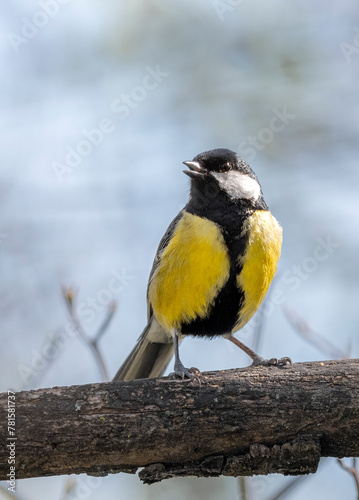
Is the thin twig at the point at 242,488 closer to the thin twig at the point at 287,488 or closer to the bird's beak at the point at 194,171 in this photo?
the thin twig at the point at 287,488

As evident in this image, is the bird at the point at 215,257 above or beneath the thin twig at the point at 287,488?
above

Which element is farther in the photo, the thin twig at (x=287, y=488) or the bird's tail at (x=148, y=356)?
the bird's tail at (x=148, y=356)

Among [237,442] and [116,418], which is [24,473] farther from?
[237,442]

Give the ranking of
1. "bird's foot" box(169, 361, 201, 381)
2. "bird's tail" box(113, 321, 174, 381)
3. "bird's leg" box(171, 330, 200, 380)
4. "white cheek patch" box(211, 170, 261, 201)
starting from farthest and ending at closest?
"bird's tail" box(113, 321, 174, 381), "white cheek patch" box(211, 170, 261, 201), "bird's leg" box(171, 330, 200, 380), "bird's foot" box(169, 361, 201, 381)

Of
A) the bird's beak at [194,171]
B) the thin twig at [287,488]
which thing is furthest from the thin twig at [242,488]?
the bird's beak at [194,171]

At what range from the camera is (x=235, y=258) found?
4.17m

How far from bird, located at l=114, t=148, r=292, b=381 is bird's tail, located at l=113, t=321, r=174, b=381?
0.16 ft

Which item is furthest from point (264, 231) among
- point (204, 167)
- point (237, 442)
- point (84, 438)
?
point (84, 438)

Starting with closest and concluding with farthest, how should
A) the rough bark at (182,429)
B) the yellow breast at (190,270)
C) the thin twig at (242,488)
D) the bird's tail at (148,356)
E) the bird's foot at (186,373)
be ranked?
1. the rough bark at (182,429)
2. the thin twig at (242,488)
3. the bird's foot at (186,373)
4. the yellow breast at (190,270)
5. the bird's tail at (148,356)

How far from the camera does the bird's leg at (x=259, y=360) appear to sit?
12.6 feet

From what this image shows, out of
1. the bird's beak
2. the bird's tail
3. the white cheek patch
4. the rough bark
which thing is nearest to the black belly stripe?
the white cheek patch

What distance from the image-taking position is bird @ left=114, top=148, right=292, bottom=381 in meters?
4.16

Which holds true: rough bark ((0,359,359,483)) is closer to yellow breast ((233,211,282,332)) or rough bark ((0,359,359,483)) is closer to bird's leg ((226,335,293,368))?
bird's leg ((226,335,293,368))

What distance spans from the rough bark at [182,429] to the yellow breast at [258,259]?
1104 millimetres
